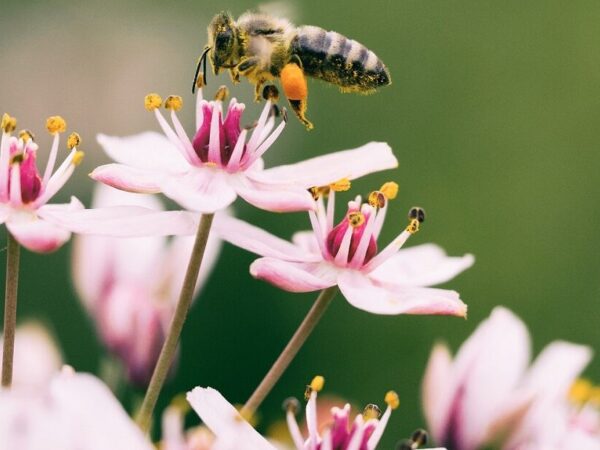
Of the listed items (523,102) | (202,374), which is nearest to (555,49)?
(523,102)

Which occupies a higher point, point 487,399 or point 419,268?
A: point 419,268

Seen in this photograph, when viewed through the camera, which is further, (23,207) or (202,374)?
(202,374)

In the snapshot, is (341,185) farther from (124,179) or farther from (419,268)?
(124,179)

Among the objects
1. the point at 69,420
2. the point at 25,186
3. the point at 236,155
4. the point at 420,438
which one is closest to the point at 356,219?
the point at 236,155

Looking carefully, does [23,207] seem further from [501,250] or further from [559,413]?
[501,250]

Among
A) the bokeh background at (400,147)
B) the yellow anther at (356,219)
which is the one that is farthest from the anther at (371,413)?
the bokeh background at (400,147)

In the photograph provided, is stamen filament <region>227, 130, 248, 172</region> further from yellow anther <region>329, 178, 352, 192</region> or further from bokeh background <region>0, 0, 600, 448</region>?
bokeh background <region>0, 0, 600, 448</region>
